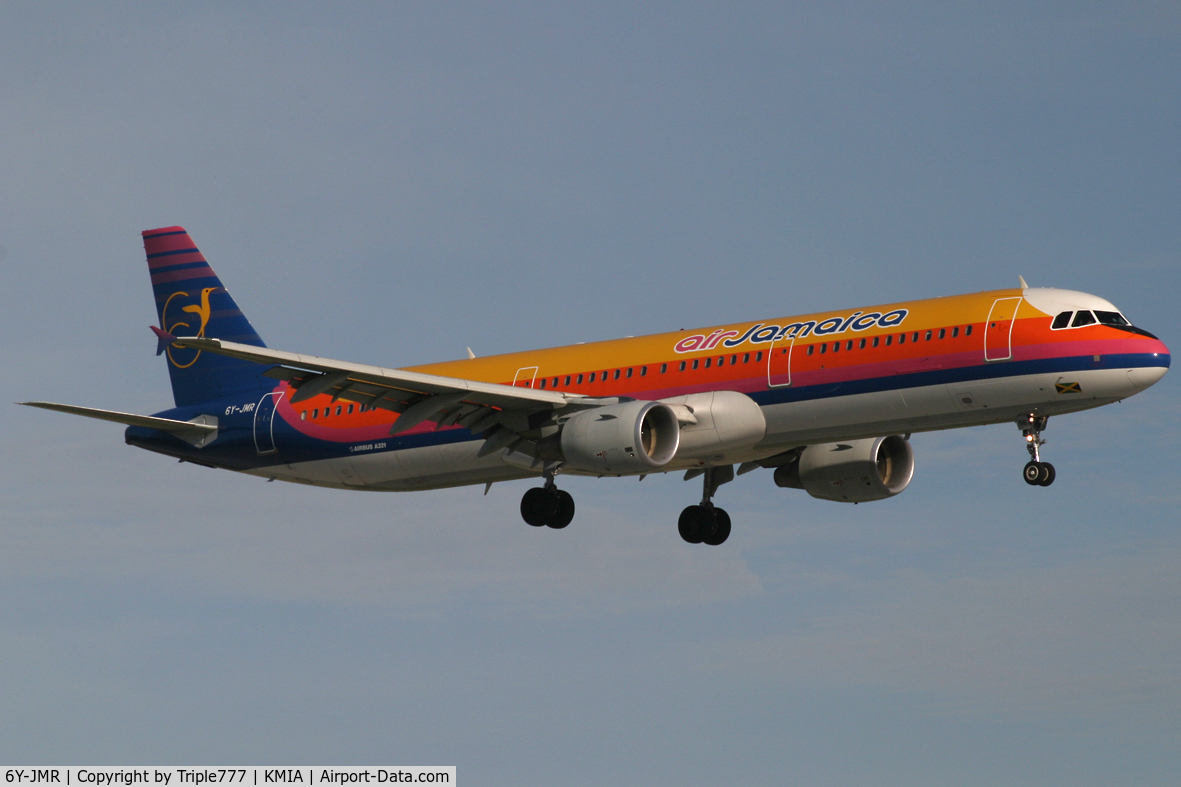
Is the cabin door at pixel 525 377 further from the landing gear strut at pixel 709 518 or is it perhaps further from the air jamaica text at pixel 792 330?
the landing gear strut at pixel 709 518

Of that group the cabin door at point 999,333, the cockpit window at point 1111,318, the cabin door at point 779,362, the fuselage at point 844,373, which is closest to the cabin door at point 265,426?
the fuselage at point 844,373

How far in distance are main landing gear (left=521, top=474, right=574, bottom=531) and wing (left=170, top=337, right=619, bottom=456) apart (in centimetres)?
192

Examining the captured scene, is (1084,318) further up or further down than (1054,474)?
further up

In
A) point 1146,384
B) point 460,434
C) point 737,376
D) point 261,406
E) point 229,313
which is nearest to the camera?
point 1146,384

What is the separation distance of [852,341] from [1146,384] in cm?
676

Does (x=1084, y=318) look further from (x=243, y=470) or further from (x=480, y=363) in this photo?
(x=243, y=470)

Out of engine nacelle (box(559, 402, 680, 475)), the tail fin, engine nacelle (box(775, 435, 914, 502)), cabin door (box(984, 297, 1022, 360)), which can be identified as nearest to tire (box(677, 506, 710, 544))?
engine nacelle (box(775, 435, 914, 502))

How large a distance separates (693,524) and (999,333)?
41.5 ft

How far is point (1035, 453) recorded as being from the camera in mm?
35812

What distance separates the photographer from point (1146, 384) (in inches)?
1368

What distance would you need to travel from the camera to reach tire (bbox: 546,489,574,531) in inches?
1625

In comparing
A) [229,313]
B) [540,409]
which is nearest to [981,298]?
[540,409]

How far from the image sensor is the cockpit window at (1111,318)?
115 feet

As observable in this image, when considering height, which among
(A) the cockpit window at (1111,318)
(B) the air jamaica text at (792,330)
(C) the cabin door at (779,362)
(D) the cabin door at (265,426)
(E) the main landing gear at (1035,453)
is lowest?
(E) the main landing gear at (1035,453)
